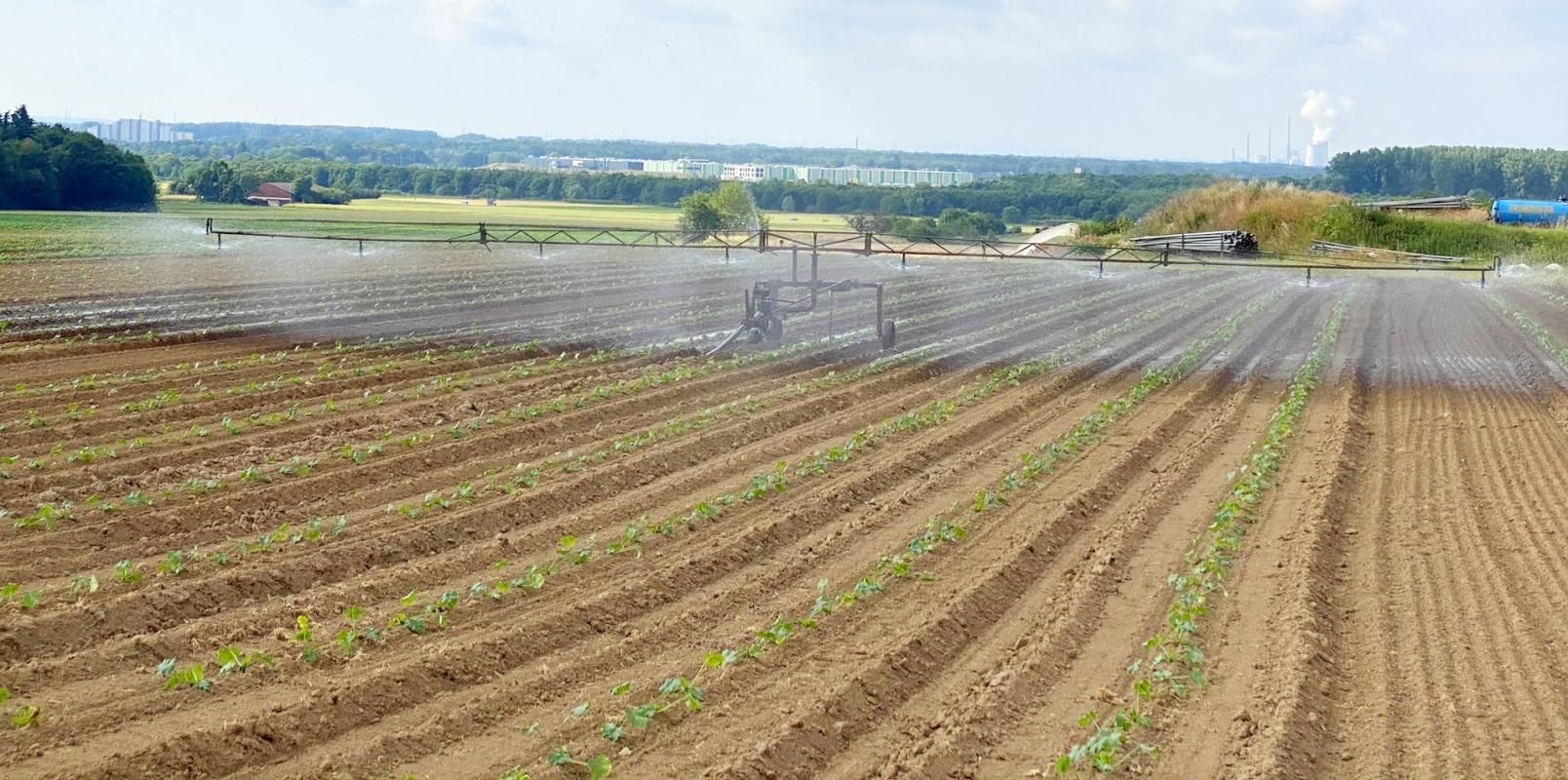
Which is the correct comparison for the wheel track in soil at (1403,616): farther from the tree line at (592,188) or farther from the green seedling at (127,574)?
the tree line at (592,188)

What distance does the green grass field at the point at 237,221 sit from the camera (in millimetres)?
45250

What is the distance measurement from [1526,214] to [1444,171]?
61.6 m

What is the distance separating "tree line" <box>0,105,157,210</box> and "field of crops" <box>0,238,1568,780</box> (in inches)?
1068

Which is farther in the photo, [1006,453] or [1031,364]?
[1031,364]

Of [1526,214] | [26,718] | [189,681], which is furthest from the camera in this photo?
[1526,214]

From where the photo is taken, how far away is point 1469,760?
779 cm

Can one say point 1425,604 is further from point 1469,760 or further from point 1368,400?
point 1368,400

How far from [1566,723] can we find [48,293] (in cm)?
3163

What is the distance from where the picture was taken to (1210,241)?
167 ft

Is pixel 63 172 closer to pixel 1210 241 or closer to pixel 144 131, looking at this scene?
pixel 1210 241

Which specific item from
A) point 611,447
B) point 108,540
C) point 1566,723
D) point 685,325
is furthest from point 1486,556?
point 685,325

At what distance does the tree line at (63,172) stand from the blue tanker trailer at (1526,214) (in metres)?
52.5

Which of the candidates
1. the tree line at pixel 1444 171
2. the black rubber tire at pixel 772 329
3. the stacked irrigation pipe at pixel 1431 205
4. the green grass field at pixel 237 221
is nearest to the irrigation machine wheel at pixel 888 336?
the black rubber tire at pixel 772 329

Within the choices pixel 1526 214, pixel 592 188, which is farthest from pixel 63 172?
pixel 1526 214
